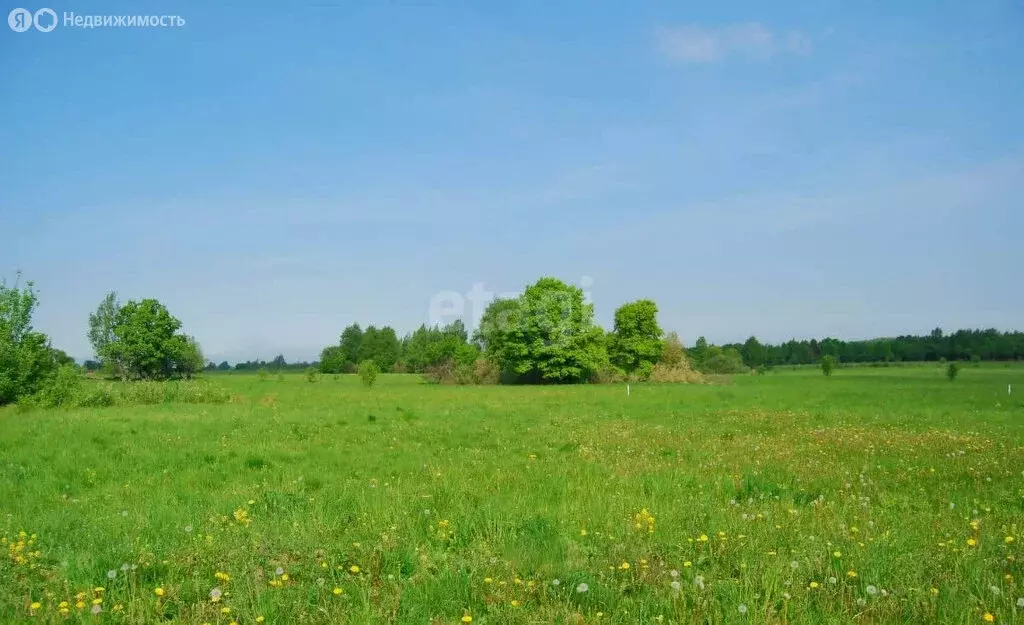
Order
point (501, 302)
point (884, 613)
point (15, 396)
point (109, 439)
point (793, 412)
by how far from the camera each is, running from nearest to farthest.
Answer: point (884, 613)
point (109, 439)
point (793, 412)
point (15, 396)
point (501, 302)

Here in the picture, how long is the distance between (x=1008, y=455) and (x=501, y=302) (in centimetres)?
8347

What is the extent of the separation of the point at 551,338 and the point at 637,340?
42.3ft

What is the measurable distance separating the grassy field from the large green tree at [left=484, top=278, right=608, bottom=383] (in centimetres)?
6079

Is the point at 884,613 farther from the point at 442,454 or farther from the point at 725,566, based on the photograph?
the point at 442,454

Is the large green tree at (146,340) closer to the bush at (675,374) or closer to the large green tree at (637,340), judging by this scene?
the large green tree at (637,340)

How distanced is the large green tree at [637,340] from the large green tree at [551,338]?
4.12 m

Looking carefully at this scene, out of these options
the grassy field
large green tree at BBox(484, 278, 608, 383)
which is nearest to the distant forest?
large green tree at BBox(484, 278, 608, 383)

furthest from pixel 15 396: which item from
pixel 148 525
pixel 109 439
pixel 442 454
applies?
pixel 148 525

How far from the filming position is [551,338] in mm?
79562

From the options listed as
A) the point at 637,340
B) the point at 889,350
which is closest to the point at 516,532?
the point at 637,340

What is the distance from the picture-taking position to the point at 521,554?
669cm

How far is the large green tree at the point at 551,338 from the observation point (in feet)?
257

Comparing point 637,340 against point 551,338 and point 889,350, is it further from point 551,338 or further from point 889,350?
point 889,350

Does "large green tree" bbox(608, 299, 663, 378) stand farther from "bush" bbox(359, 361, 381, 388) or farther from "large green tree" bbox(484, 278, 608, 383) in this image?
"bush" bbox(359, 361, 381, 388)
